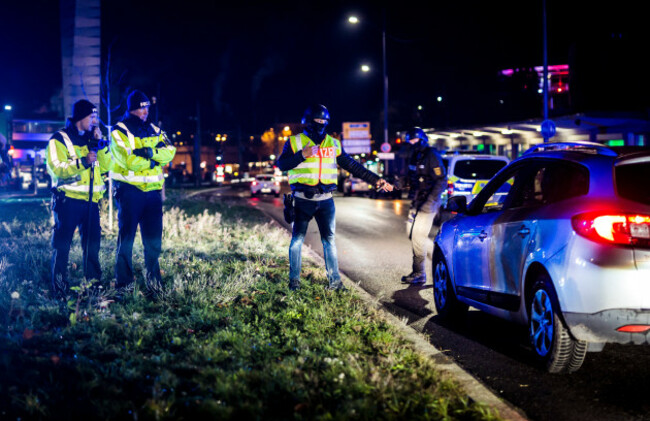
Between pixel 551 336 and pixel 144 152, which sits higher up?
pixel 144 152

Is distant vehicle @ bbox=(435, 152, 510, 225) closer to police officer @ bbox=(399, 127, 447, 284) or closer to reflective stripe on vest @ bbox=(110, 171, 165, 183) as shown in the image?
police officer @ bbox=(399, 127, 447, 284)

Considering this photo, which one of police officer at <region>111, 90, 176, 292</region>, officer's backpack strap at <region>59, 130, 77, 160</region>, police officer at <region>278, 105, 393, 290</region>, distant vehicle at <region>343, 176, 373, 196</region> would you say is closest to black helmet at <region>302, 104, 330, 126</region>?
police officer at <region>278, 105, 393, 290</region>

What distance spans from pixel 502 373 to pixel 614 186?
5.05 ft

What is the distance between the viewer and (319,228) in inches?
283

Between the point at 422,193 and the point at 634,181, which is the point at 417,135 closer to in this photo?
the point at 422,193

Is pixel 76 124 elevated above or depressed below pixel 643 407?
above

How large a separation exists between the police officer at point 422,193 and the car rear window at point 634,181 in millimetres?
4227

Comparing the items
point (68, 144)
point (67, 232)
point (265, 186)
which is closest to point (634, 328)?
point (67, 232)

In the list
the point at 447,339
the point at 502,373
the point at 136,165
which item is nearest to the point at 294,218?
the point at 136,165

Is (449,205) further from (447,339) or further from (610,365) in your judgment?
(610,365)

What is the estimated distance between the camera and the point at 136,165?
639 cm

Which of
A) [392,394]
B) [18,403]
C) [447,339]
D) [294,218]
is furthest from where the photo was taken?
[294,218]

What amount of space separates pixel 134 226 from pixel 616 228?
14.9 ft

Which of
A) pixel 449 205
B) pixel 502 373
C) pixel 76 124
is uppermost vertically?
pixel 76 124
